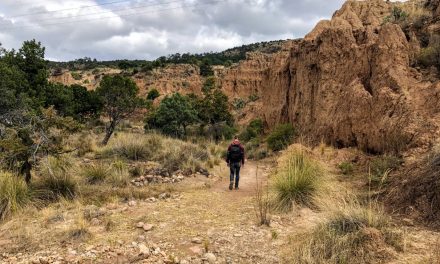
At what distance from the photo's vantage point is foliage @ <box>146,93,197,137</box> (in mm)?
29078

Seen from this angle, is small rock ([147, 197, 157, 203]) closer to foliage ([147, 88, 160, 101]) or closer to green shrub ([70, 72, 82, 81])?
foliage ([147, 88, 160, 101])

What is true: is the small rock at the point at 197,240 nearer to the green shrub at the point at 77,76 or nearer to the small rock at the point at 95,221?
the small rock at the point at 95,221

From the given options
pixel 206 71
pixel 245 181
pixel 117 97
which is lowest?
pixel 245 181

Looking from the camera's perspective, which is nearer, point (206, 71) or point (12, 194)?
point (12, 194)

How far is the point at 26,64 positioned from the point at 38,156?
34.2ft

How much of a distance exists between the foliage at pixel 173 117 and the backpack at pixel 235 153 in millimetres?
17365

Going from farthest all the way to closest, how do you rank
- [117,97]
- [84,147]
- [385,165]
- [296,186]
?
[117,97], [84,147], [385,165], [296,186]

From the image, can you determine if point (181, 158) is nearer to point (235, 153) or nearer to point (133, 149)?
point (133, 149)

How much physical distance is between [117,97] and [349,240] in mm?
18286

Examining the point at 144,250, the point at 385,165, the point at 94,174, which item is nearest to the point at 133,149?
the point at 94,174

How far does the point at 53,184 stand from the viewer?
9844 millimetres

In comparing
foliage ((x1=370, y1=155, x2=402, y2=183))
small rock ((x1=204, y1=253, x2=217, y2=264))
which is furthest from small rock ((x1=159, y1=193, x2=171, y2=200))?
foliage ((x1=370, y1=155, x2=402, y2=183))

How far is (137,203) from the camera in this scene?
9.34 m

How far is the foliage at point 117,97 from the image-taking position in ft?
71.3
